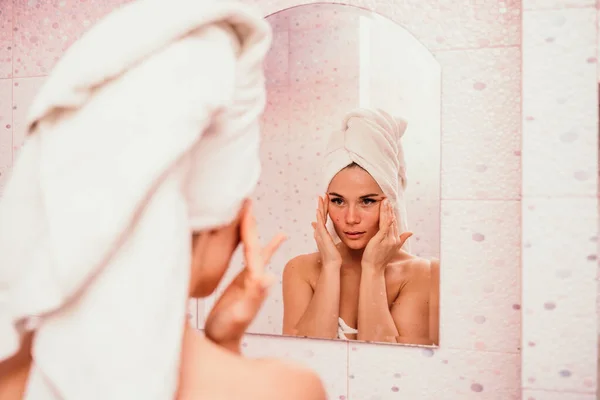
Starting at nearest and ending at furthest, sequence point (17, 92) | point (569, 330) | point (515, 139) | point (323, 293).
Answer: point (569, 330) → point (515, 139) → point (323, 293) → point (17, 92)

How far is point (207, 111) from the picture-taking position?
0.55 meters

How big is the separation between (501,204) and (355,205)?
362 millimetres

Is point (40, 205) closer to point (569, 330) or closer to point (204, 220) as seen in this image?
point (204, 220)

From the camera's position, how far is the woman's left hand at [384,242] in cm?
137

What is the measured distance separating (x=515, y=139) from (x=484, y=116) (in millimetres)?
94

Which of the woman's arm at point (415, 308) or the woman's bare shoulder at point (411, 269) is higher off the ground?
the woman's bare shoulder at point (411, 269)

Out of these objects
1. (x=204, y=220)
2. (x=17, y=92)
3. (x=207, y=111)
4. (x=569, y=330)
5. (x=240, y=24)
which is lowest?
(x=569, y=330)

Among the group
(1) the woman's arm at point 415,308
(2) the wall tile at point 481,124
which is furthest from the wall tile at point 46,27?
(1) the woman's arm at point 415,308

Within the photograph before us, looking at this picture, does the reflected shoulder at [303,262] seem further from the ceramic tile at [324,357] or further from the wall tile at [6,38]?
the wall tile at [6,38]

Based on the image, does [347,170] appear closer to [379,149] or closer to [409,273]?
[379,149]

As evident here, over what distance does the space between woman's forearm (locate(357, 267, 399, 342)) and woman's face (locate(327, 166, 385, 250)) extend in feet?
0.29

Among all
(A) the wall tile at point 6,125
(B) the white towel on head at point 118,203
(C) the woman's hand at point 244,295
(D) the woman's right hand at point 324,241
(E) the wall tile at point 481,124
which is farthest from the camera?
(A) the wall tile at point 6,125

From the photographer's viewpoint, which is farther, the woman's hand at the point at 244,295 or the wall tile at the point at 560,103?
the wall tile at the point at 560,103

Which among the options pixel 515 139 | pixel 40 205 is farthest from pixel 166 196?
pixel 515 139
